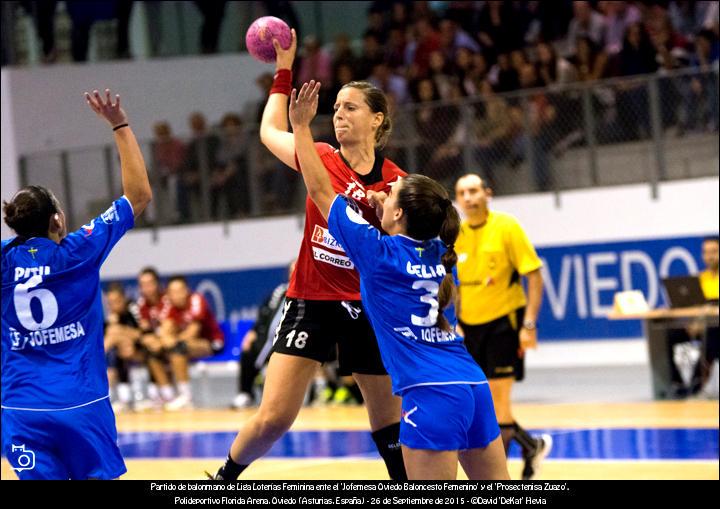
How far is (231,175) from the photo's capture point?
1900 centimetres

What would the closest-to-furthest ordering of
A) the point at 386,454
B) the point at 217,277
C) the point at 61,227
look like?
the point at 61,227 < the point at 386,454 < the point at 217,277

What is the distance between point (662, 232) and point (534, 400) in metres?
2.88

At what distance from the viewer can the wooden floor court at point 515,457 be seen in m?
9.59

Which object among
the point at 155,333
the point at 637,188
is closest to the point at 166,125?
the point at 155,333

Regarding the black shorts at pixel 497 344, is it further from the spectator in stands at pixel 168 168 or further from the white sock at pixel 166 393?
the spectator in stands at pixel 168 168

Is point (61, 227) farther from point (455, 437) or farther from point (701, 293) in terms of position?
point (701, 293)

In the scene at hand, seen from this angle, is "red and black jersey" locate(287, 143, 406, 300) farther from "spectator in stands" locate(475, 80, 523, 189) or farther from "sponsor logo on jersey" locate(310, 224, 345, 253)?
"spectator in stands" locate(475, 80, 523, 189)

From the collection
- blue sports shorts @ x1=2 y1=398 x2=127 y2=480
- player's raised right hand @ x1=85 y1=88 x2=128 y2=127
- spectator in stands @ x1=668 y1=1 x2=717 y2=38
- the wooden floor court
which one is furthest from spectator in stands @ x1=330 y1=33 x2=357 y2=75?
blue sports shorts @ x1=2 y1=398 x2=127 y2=480

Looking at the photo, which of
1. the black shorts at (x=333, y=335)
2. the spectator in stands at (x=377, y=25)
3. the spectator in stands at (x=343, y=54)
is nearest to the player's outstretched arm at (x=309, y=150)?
the black shorts at (x=333, y=335)

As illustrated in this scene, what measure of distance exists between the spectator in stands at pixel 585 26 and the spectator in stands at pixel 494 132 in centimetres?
173

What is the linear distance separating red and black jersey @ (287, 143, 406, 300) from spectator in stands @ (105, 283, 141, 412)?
10.7 meters

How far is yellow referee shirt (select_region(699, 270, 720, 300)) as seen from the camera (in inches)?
552

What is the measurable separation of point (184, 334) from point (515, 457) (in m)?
7.26
